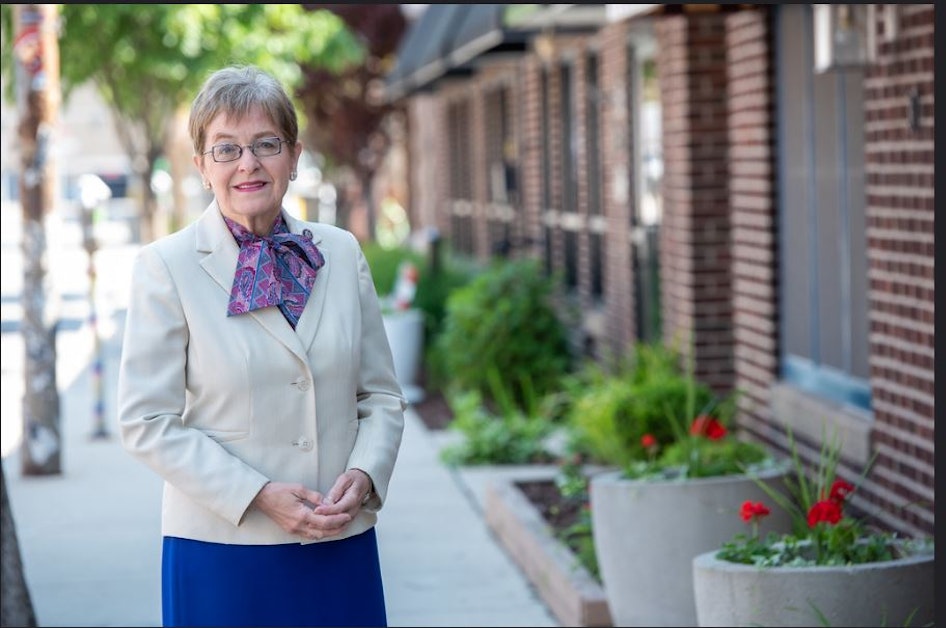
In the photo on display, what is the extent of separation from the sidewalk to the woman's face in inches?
143

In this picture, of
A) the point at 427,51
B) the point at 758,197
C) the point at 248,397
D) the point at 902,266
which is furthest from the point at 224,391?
the point at 427,51

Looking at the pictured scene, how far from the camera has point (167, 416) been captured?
367 cm

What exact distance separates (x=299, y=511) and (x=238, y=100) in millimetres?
920

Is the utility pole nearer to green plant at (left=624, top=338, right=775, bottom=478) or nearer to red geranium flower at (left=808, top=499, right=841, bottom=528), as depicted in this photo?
green plant at (left=624, top=338, right=775, bottom=478)

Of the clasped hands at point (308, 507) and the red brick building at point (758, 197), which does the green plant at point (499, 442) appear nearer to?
the red brick building at point (758, 197)

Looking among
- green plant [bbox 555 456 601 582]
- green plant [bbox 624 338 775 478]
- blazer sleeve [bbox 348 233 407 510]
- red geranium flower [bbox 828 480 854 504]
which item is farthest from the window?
blazer sleeve [bbox 348 233 407 510]

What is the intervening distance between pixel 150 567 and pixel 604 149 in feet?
19.7

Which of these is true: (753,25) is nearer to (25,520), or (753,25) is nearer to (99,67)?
(25,520)

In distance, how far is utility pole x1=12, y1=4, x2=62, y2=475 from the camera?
10.8 meters

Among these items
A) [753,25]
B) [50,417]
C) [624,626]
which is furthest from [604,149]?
[624,626]

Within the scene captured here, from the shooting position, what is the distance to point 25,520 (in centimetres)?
973

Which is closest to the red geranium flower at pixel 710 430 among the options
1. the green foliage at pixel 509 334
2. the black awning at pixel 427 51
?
the green foliage at pixel 509 334

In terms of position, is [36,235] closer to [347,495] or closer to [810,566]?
[810,566]

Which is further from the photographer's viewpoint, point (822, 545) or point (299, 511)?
point (822, 545)
